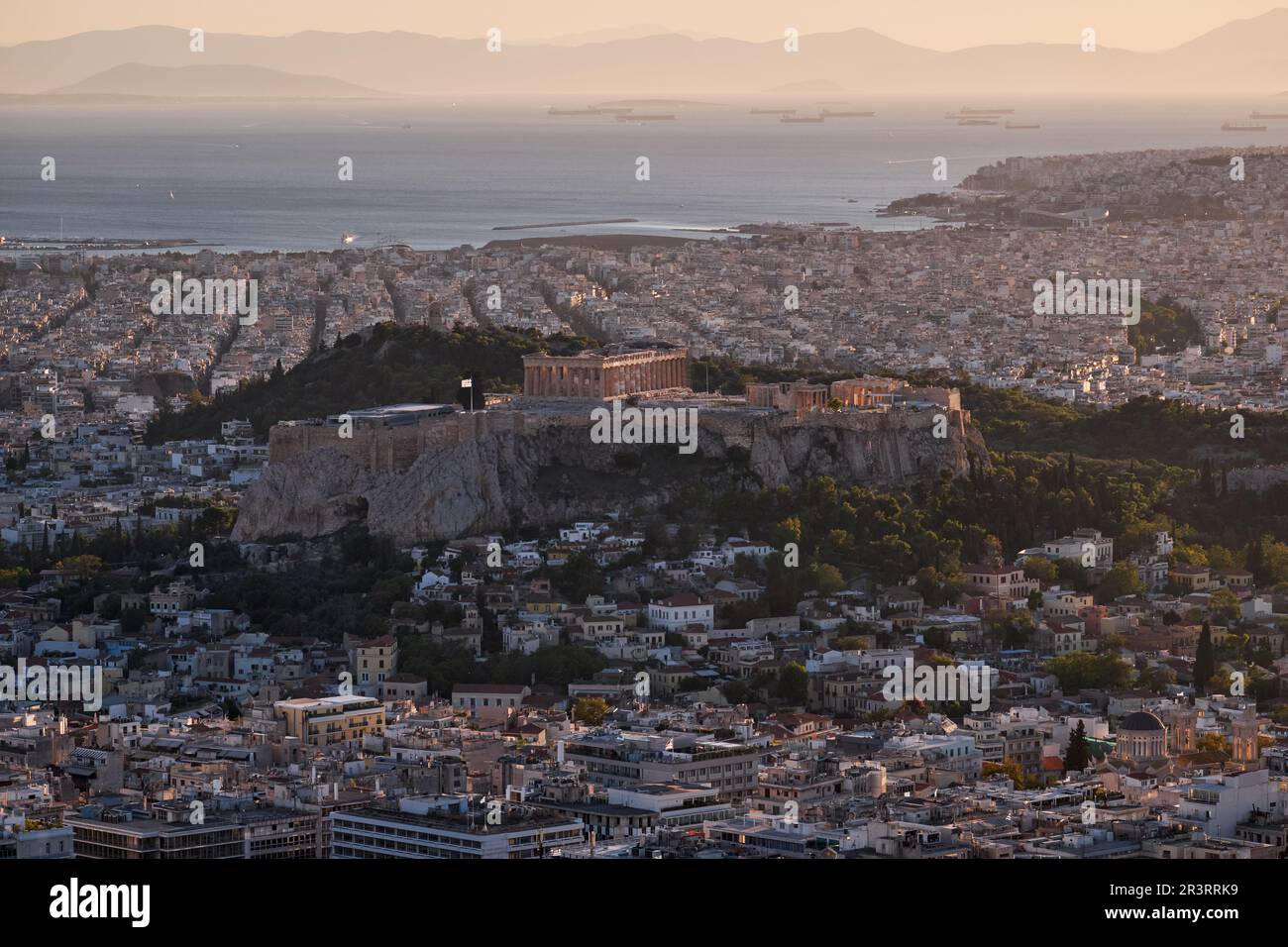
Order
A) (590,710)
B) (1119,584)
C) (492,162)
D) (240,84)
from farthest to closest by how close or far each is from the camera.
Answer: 1. (492,162)
2. (240,84)
3. (1119,584)
4. (590,710)

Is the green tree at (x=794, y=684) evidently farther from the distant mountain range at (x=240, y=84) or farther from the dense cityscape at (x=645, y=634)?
the distant mountain range at (x=240, y=84)

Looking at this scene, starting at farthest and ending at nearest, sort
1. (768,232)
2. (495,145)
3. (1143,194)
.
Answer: (495,145) < (1143,194) < (768,232)

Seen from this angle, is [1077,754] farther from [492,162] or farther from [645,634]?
[492,162]

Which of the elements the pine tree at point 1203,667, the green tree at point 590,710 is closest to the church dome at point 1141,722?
the pine tree at point 1203,667

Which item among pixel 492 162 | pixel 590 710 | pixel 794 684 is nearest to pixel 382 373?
pixel 794 684
